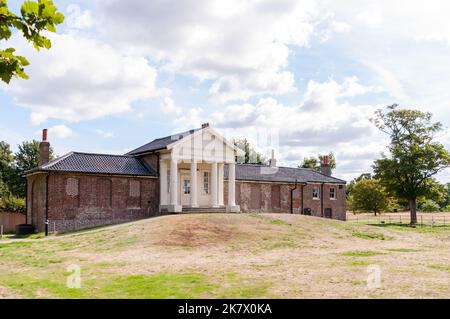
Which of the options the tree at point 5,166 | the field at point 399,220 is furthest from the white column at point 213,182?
the tree at point 5,166

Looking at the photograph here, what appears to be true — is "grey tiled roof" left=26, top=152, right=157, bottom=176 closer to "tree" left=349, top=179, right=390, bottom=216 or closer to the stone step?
the stone step

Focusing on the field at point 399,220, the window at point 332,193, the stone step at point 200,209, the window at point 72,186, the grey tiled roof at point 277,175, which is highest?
the grey tiled roof at point 277,175

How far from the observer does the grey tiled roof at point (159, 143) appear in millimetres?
36859

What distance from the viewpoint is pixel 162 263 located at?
1686cm

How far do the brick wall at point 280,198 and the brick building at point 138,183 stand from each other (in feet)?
0.48

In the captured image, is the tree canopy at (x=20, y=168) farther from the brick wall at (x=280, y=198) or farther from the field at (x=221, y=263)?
the field at (x=221, y=263)

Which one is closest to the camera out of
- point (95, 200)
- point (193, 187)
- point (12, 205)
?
point (95, 200)

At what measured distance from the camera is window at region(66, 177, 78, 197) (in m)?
32.9

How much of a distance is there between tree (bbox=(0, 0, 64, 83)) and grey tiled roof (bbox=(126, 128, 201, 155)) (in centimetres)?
2931

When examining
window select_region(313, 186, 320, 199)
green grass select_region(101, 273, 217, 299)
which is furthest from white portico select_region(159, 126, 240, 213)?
green grass select_region(101, 273, 217, 299)

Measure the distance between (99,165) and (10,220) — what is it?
1152cm

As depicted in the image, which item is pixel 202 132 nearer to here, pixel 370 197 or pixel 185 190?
pixel 185 190

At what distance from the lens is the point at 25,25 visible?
606 cm

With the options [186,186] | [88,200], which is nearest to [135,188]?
[88,200]
